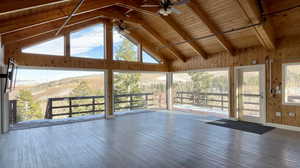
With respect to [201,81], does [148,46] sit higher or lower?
higher

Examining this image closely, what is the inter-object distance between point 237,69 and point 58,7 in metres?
6.44

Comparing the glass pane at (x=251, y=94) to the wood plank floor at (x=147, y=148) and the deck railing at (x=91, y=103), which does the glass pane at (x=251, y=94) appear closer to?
the wood plank floor at (x=147, y=148)

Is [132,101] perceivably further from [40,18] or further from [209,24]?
[40,18]

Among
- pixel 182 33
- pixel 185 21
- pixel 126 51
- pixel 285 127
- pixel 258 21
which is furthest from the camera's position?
pixel 126 51

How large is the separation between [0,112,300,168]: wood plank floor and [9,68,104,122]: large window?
168 cm

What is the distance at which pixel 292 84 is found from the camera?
5.35 meters

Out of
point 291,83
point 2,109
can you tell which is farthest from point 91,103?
point 291,83

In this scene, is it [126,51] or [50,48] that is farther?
[126,51]

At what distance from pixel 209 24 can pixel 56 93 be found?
666cm

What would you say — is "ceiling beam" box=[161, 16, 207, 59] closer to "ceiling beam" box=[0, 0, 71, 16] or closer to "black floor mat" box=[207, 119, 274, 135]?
"black floor mat" box=[207, 119, 274, 135]

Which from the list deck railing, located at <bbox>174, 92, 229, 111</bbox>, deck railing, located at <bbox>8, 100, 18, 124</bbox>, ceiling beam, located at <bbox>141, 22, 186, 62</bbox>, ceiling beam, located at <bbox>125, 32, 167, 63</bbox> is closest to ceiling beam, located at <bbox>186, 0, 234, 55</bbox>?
deck railing, located at <bbox>174, 92, 229, 111</bbox>

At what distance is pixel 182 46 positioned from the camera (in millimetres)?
7758

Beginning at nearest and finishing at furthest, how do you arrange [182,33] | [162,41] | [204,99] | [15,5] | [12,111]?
[15,5], [12,111], [182,33], [162,41], [204,99]

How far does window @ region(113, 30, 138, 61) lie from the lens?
7672 mm
